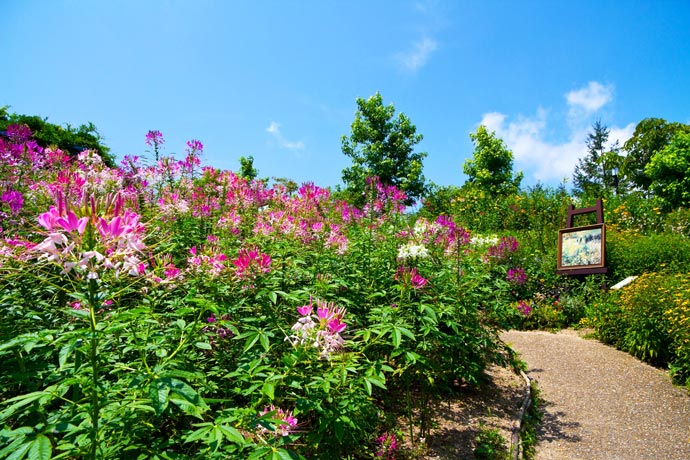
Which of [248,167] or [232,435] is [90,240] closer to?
[232,435]

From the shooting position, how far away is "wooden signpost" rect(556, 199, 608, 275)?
791 cm

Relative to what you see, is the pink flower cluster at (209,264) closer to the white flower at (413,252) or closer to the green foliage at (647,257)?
the white flower at (413,252)

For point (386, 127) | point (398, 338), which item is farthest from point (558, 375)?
point (386, 127)

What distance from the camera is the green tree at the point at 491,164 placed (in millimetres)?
24609

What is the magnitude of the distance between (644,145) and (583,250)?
25.3 m

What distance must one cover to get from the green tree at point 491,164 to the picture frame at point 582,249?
16.1 meters

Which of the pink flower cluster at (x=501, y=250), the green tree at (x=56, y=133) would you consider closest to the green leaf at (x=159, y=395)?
the pink flower cluster at (x=501, y=250)

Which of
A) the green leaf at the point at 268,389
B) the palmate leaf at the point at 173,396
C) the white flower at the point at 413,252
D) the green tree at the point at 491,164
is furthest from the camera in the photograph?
the green tree at the point at 491,164

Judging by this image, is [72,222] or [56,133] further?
[56,133]

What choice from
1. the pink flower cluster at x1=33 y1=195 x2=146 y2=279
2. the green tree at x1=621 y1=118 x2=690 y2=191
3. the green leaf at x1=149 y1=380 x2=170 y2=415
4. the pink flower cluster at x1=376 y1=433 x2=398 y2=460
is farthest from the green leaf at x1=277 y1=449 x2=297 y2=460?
the green tree at x1=621 y1=118 x2=690 y2=191

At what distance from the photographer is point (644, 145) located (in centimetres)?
2681

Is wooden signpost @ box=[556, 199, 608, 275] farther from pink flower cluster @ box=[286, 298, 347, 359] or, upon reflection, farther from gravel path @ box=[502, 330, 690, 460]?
pink flower cluster @ box=[286, 298, 347, 359]

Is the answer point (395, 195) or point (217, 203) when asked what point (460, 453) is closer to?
point (395, 195)

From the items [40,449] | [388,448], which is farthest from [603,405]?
[40,449]
